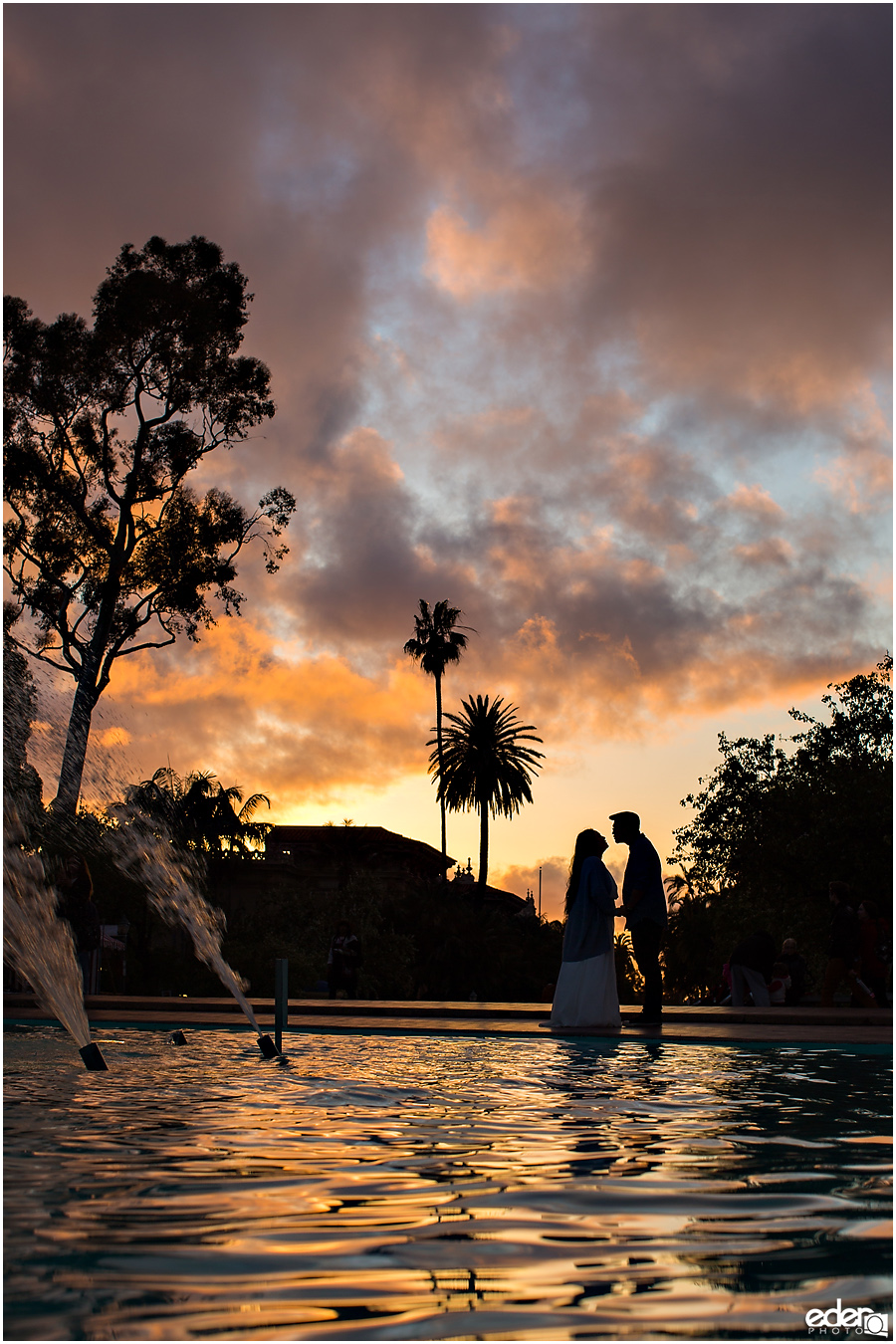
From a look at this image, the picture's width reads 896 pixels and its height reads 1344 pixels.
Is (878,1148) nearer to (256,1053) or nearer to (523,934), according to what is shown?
(256,1053)

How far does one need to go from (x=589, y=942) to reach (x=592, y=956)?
0.22m

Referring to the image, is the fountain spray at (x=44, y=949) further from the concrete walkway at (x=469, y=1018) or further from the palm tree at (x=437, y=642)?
the palm tree at (x=437, y=642)

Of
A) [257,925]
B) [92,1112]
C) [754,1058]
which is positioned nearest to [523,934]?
[257,925]

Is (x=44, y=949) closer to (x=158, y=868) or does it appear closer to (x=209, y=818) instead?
(x=158, y=868)

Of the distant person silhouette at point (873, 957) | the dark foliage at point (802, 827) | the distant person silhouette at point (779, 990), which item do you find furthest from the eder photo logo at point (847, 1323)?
the dark foliage at point (802, 827)

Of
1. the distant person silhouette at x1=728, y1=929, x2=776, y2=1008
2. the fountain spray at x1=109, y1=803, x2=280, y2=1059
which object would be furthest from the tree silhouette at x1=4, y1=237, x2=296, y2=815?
the distant person silhouette at x1=728, y1=929, x2=776, y2=1008

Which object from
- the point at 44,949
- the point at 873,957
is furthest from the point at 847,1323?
the point at 873,957

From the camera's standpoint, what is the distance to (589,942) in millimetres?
11930

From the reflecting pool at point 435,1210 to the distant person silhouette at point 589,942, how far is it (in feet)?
13.4

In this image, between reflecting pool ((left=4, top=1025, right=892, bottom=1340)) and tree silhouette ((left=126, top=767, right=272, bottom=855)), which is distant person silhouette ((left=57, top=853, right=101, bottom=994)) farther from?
tree silhouette ((left=126, top=767, right=272, bottom=855))

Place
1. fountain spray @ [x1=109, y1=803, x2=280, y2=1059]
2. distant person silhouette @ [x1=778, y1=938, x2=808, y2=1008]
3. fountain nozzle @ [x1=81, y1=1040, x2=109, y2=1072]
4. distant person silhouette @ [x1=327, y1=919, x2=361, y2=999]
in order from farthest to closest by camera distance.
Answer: fountain spray @ [x1=109, y1=803, x2=280, y2=1059]
distant person silhouette @ [x1=327, y1=919, x2=361, y2=999]
distant person silhouette @ [x1=778, y1=938, x2=808, y2=1008]
fountain nozzle @ [x1=81, y1=1040, x2=109, y2=1072]

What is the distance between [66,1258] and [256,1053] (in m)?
7.08

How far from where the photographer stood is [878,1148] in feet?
17.7

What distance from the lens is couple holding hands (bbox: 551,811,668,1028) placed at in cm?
1195
